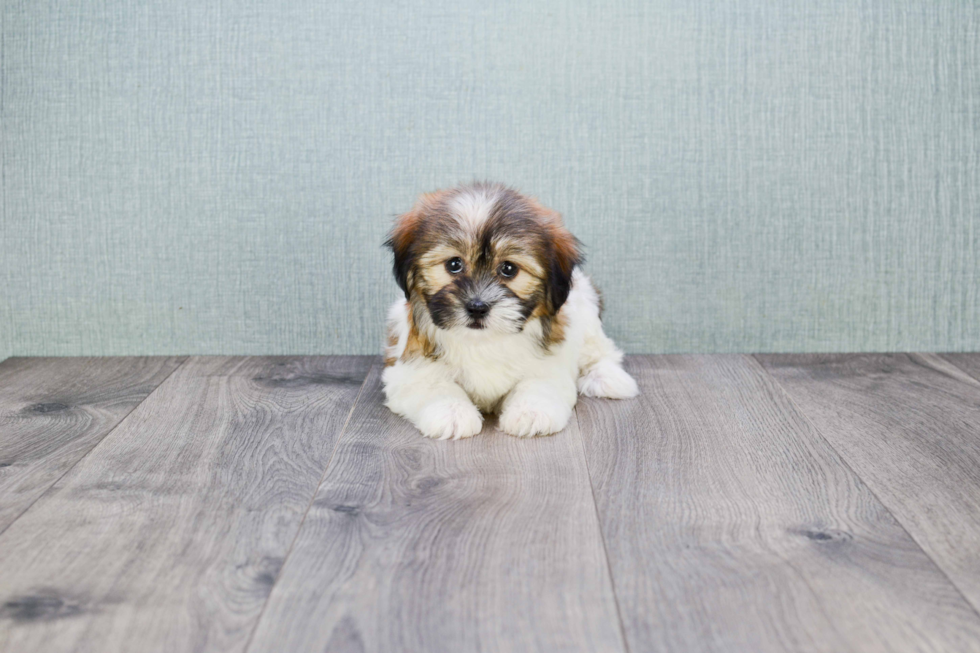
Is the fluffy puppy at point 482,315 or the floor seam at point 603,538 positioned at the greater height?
the fluffy puppy at point 482,315

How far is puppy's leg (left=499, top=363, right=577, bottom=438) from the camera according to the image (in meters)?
2.09

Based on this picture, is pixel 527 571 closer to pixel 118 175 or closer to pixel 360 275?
pixel 360 275

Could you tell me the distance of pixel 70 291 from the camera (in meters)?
2.90

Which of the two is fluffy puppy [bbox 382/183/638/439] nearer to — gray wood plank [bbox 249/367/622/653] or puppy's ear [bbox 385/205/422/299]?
puppy's ear [bbox 385/205/422/299]

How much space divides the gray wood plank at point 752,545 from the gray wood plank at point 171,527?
622mm

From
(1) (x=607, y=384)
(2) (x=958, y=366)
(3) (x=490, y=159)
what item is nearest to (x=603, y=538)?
(1) (x=607, y=384)

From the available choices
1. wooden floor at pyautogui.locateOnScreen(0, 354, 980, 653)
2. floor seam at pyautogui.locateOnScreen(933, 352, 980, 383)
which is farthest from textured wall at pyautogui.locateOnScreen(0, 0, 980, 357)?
wooden floor at pyautogui.locateOnScreen(0, 354, 980, 653)

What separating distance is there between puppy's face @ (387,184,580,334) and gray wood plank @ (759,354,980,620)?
0.80 metres

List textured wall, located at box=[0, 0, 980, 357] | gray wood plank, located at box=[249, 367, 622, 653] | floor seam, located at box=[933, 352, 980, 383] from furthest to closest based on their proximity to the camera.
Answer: textured wall, located at box=[0, 0, 980, 357] → floor seam, located at box=[933, 352, 980, 383] → gray wood plank, located at box=[249, 367, 622, 653]

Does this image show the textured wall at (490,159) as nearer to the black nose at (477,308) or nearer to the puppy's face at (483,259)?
the puppy's face at (483,259)

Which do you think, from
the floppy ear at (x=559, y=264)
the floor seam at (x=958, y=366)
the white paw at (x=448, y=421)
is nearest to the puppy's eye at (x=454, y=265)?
the floppy ear at (x=559, y=264)

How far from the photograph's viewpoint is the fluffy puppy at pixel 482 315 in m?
2.03

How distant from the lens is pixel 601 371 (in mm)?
2496

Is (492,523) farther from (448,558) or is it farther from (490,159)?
(490,159)
